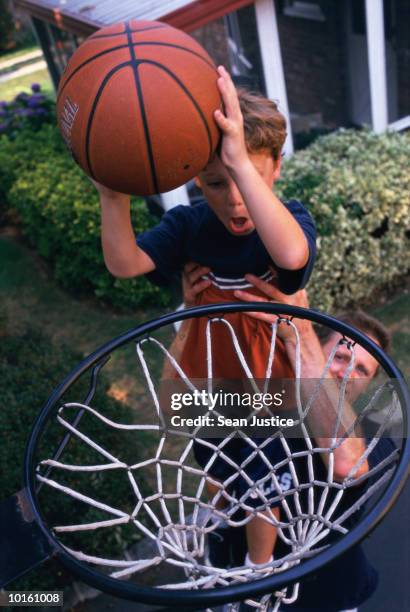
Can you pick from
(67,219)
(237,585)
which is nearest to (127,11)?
(67,219)

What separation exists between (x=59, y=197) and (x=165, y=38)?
4.57 m

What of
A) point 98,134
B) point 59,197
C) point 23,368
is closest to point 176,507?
point 23,368

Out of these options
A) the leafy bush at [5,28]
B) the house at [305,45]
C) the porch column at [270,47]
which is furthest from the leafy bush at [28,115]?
the leafy bush at [5,28]

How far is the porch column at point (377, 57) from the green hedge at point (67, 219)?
2.54 m

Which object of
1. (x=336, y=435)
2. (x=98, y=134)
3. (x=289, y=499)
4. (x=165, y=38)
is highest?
(x=165, y=38)

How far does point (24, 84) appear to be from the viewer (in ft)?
57.5

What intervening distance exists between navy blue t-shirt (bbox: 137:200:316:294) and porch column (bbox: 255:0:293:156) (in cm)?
349

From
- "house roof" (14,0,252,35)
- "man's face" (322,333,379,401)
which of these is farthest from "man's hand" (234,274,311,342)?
"house roof" (14,0,252,35)

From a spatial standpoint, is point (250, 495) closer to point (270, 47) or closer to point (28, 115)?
point (270, 47)

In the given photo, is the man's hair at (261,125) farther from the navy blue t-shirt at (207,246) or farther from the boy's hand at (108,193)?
the boy's hand at (108,193)

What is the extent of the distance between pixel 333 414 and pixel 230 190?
3.13ft

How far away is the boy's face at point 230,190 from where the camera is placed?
6.84ft

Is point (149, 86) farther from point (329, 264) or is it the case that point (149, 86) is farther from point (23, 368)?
point (329, 264)

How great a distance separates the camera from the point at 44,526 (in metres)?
1.73
